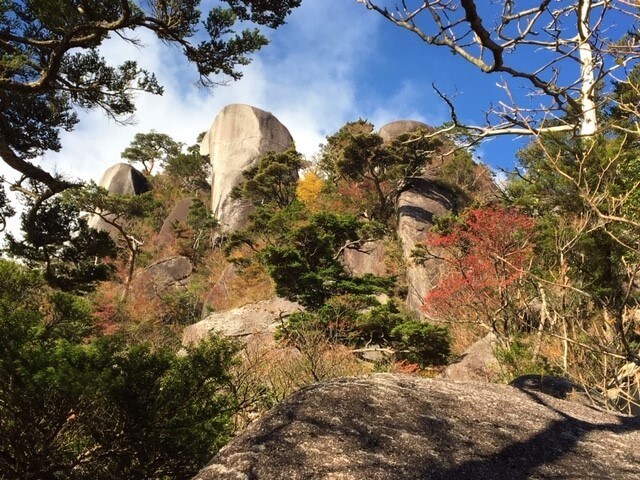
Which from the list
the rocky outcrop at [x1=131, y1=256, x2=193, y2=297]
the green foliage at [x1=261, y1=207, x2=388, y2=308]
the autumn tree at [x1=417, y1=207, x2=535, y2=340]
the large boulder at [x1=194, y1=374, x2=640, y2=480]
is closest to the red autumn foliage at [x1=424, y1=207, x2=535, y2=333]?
the autumn tree at [x1=417, y1=207, x2=535, y2=340]

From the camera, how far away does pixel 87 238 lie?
8445 mm

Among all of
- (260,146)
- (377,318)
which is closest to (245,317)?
(377,318)

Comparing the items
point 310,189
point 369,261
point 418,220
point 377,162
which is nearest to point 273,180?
point 310,189

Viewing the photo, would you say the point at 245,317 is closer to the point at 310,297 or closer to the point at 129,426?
the point at 310,297

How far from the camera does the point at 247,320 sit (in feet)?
52.2

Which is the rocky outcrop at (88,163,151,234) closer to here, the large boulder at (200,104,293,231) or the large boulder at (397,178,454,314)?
the large boulder at (200,104,293,231)

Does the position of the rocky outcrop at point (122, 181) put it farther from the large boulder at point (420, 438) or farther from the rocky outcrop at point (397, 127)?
the large boulder at point (420, 438)

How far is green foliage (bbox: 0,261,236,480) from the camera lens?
342cm

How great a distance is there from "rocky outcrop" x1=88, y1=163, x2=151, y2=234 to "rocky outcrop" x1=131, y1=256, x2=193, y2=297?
36.7 ft

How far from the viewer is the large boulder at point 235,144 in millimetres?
29516

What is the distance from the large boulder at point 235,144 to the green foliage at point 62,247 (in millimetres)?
19442

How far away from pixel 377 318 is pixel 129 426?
26.8 feet

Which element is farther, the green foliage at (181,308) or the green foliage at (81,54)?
the green foliage at (181,308)

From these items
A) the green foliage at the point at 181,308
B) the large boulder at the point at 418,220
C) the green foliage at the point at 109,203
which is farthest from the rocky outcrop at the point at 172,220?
the large boulder at the point at 418,220
